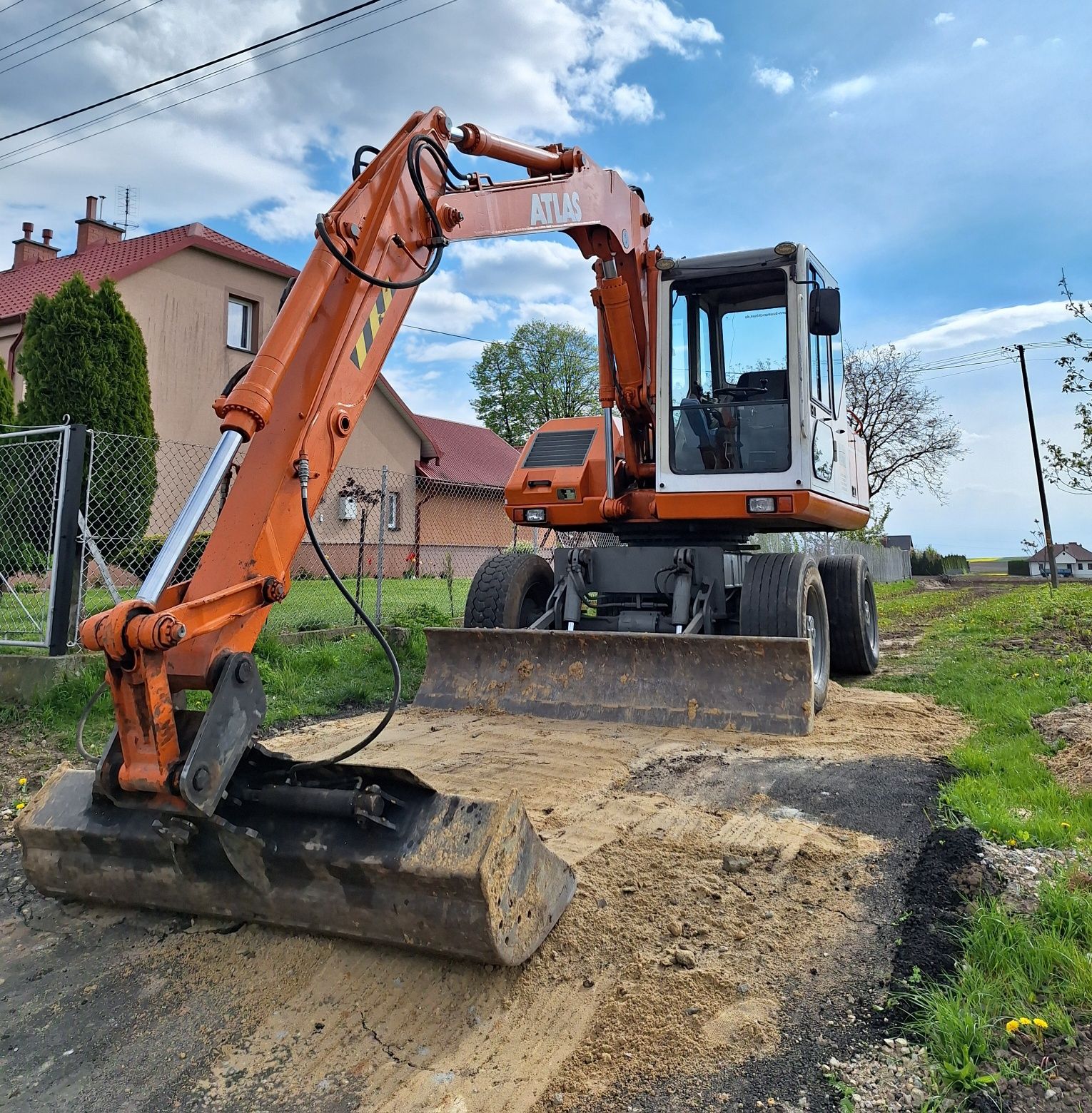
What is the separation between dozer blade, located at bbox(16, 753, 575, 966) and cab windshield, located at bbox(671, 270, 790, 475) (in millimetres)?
3817

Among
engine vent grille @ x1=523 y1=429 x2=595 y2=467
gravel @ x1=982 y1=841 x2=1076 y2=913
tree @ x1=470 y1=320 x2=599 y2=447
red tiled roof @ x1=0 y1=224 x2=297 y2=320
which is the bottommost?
gravel @ x1=982 y1=841 x2=1076 y2=913

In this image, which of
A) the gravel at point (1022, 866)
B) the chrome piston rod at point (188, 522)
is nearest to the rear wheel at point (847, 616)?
the gravel at point (1022, 866)

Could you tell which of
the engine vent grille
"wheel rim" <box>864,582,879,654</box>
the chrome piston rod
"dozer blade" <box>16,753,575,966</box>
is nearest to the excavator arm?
the chrome piston rod

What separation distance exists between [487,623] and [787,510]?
232 cm

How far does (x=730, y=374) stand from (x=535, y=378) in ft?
135

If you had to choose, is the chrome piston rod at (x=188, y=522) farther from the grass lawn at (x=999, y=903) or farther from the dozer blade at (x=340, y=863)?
the grass lawn at (x=999, y=903)

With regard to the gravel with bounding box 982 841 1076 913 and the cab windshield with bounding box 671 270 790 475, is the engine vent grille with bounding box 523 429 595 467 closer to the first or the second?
the cab windshield with bounding box 671 270 790 475

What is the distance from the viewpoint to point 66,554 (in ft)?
19.3

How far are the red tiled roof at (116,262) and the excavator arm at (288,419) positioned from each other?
15.0 meters

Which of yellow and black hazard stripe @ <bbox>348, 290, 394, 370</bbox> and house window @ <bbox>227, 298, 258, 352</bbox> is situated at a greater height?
house window @ <bbox>227, 298, 258, 352</bbox>

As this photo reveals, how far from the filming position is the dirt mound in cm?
397

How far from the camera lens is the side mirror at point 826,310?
579 centimetres

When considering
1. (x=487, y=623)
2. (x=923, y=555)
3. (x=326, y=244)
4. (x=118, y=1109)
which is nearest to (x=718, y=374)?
(x=487, y=623)

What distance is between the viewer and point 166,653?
253 cm
